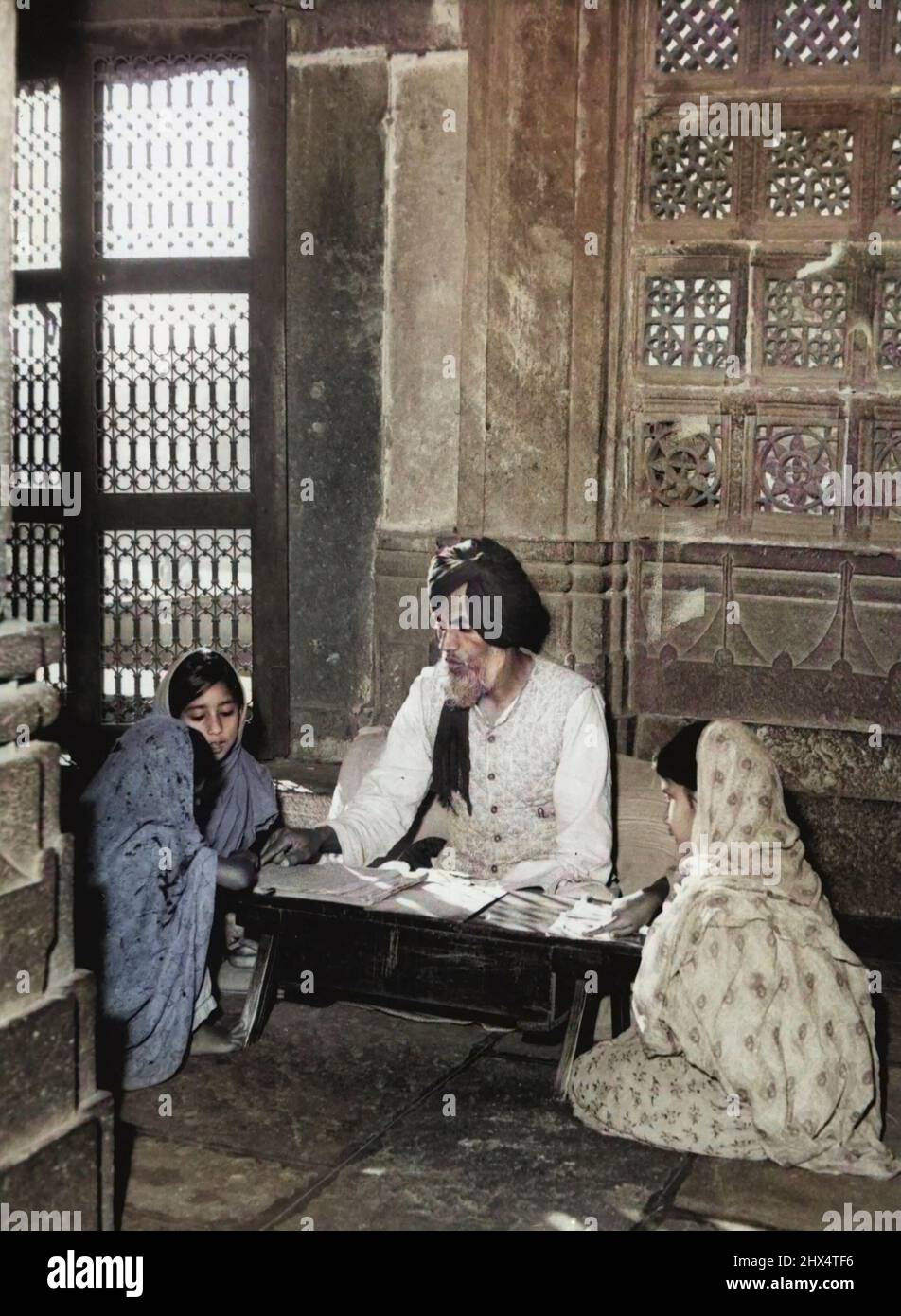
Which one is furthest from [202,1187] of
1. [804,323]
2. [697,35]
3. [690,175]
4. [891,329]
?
[697,35]

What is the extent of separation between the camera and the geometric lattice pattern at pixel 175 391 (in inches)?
275

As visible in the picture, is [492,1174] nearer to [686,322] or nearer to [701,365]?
[701,365]

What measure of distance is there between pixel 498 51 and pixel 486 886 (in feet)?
11.6

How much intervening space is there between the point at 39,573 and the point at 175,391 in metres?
1.14

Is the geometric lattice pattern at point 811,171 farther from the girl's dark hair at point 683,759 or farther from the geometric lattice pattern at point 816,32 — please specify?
the girl's dark hair at point 683,759

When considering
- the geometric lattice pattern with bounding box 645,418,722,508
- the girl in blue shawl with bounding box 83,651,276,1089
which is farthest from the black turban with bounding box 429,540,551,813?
the geometric lattice pattern with bounding box 645,418,722,508

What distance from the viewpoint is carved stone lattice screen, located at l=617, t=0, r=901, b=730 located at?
6199mm

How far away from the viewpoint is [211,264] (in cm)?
690

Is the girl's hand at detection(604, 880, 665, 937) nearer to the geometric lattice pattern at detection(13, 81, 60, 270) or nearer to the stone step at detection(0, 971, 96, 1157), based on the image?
the stone step at detection(0, 971, 96, 1157)

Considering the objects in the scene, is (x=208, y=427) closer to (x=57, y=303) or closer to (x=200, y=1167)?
(x=57, y=303)

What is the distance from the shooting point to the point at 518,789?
5375 millimetres

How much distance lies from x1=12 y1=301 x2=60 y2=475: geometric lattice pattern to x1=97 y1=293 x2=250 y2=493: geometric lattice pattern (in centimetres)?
24

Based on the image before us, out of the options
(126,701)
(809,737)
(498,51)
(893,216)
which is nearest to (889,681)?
(809,737)

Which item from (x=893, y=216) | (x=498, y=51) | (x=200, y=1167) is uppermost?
(x=498, y=51)
